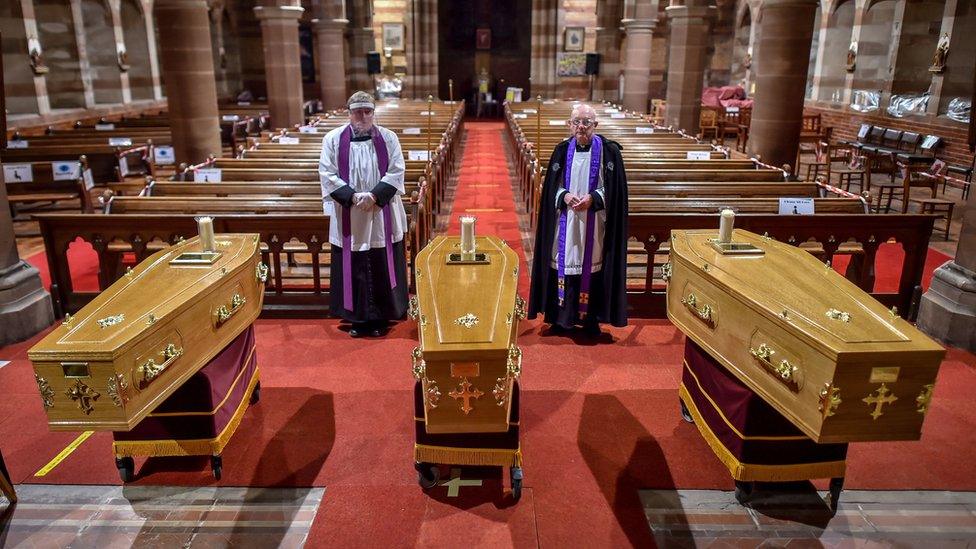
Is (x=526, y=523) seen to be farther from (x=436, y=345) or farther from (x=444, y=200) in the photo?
(x=444, y=200)

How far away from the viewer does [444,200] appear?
11352mm

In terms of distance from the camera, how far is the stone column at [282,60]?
608 inches

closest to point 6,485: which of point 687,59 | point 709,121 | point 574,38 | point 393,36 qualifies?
point 687,59

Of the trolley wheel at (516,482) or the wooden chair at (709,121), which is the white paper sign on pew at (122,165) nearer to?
the trolley wheel at (516,482)

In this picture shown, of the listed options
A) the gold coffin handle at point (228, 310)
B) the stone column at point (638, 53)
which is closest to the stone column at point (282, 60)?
the stone column at point (638, 53)

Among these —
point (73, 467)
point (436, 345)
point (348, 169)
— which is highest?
point (348, 169)

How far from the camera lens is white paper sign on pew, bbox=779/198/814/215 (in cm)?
618

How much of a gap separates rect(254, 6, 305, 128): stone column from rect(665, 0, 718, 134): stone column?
880cm

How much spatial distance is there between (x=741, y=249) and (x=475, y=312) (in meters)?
1.67

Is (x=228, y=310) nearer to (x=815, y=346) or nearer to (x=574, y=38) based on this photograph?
(x=815, y=346)

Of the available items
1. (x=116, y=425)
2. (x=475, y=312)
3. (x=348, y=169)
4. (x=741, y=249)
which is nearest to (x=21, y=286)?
(x=348, y=169)

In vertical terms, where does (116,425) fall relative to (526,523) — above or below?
above

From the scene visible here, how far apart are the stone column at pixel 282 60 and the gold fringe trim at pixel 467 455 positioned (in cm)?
1375

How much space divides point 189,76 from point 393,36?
18294 millimetres
